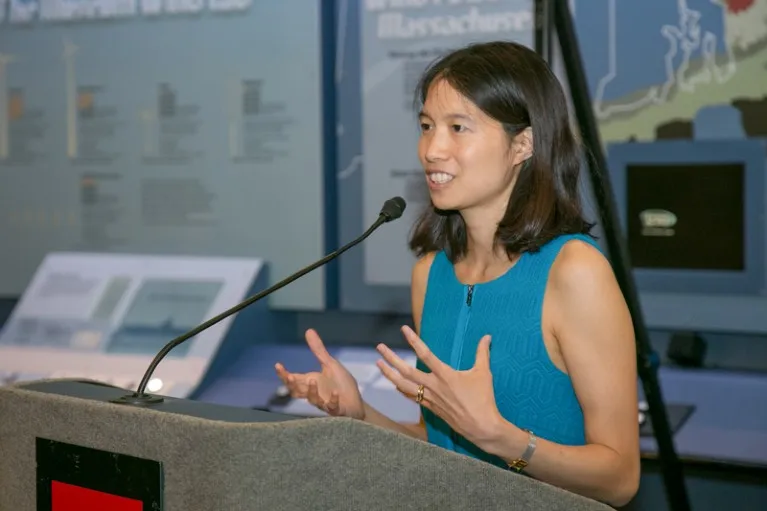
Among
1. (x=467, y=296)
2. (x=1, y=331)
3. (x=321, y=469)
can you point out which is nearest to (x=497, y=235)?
(x=467, y=296)

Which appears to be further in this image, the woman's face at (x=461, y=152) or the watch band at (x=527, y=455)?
the woman's face at (x=461, y=152)

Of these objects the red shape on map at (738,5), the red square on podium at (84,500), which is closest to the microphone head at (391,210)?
the red square on podium at (84,500)

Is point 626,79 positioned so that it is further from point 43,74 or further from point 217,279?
point 43,74

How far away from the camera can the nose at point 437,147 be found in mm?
1379

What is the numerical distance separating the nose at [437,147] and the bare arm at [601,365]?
0.73ft

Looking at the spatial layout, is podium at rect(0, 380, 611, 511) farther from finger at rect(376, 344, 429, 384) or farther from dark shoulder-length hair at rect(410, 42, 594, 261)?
dark shoulder-length hair at rect(410, 42, 594, 261)

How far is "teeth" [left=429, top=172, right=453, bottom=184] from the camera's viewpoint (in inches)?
54.8

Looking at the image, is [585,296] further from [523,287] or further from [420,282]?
[420,282]

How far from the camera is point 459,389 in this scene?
1.06 m

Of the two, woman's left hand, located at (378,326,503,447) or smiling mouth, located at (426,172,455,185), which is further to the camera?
smiling mouth, located at (426,172,455,185)

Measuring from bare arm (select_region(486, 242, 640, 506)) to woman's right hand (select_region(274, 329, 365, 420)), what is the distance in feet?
0.95

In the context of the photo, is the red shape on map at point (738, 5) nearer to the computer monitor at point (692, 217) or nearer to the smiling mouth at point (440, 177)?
the computer monitor at point (692, 217)

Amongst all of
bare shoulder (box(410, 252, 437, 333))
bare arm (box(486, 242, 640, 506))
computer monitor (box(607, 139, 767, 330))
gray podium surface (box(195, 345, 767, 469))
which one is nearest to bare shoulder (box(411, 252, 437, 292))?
bare shoulder (box(410, 252, 437, 333))

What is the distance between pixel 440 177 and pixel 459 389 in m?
0.42
